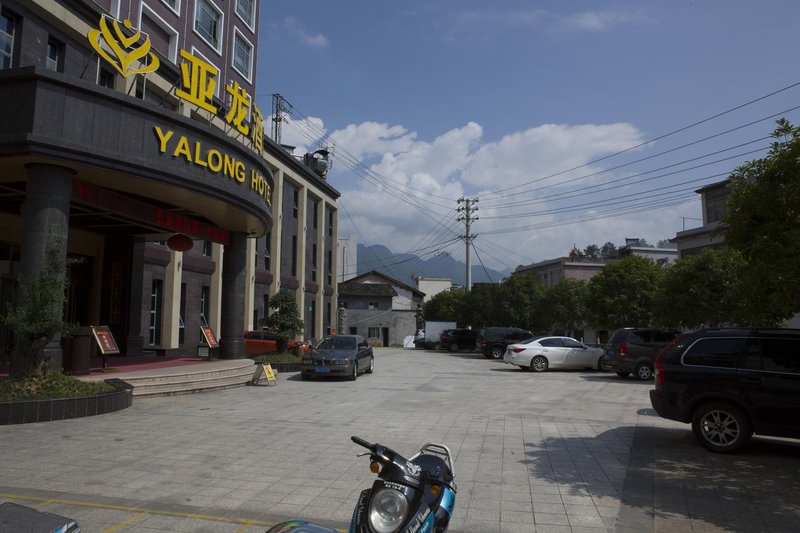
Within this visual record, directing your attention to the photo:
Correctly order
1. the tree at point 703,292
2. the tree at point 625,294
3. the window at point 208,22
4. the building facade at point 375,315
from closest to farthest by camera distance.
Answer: the tree at point 703,292, the window at point 208,22, the tree at point 625,294, the building facade at point 375,315

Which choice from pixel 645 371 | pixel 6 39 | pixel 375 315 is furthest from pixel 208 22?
pixel 375 315

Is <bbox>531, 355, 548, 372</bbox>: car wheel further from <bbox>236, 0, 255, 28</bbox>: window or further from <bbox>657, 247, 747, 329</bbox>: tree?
<bbox>236, 0, 255, 28</bbox>: window

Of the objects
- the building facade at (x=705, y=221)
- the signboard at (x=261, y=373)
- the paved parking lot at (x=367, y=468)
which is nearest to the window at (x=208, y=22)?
the signboard at (x=261, y=373)

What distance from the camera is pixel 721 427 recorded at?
7.65 meters

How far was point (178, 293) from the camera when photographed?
2416 cm

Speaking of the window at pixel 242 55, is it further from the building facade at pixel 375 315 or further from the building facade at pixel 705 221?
the building facade at pixel 375 315

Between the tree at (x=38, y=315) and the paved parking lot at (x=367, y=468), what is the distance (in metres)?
1.72

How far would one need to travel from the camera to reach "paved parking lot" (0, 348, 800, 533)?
509cm

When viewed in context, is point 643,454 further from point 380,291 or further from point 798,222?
point 380,291

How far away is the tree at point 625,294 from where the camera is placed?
26.1 meters

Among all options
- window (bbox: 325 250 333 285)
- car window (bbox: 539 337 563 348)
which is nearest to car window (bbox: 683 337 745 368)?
car window (bbox: 539 337 563 348)

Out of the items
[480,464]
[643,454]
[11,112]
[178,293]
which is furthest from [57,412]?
[178,293]

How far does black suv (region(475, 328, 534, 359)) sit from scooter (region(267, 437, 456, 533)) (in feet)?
97.6

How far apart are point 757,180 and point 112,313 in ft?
66.0
